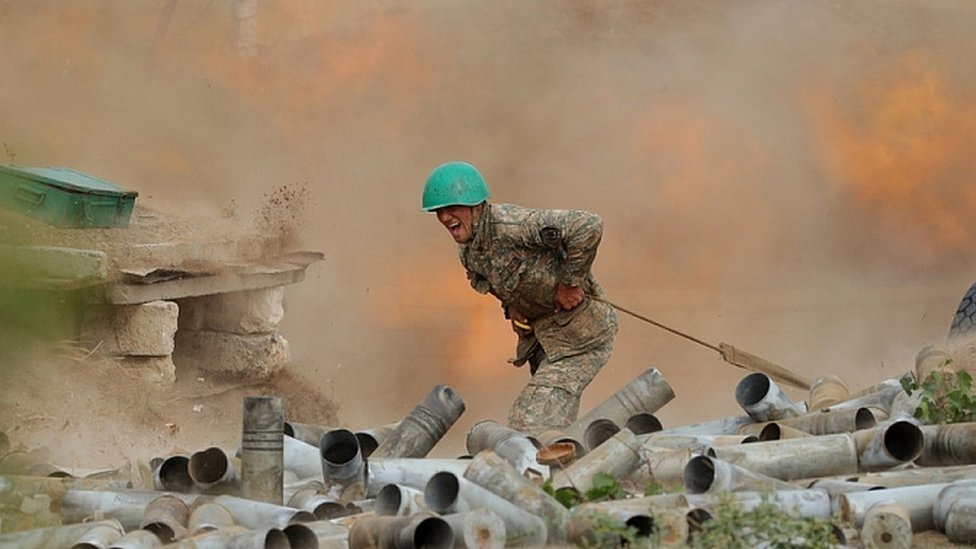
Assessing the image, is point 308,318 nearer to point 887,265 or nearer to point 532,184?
point 532,184

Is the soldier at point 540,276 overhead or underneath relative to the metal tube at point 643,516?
overhead

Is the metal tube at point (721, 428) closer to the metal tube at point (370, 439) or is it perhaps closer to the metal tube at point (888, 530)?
the metal tube at point (370, 439)

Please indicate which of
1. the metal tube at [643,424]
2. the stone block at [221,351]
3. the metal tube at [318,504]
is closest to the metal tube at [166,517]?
the metal tube at [318,504]

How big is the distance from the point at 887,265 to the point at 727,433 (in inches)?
459

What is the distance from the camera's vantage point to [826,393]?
9.67m

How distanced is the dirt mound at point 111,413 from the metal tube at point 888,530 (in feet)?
16.7

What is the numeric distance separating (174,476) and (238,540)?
1470mm

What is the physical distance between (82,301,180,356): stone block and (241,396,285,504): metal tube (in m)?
5.23

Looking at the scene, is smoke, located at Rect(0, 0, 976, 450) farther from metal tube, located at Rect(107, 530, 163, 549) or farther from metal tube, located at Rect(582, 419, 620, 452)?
metal tube, located at Rect(107, 530, 163, 549)

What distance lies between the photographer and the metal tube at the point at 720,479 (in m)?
6.44

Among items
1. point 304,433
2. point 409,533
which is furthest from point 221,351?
point 409,533

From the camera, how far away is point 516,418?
9312 millimetres

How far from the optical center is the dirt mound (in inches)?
427

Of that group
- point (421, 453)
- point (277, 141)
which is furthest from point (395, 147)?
point (421, 453)
